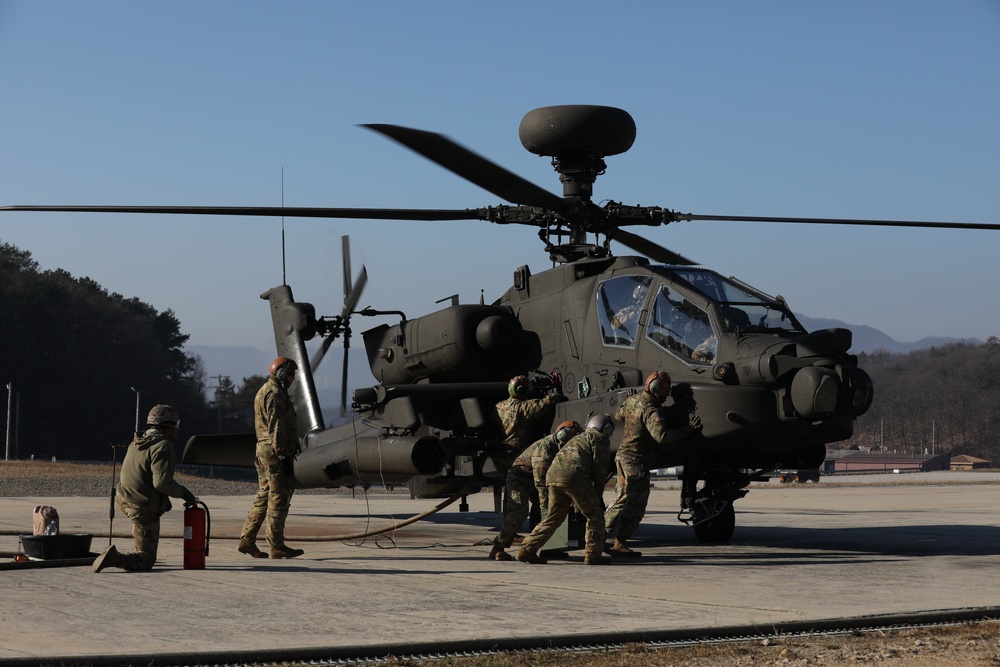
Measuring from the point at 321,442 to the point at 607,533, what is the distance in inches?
216

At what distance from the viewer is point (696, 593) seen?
879 cm

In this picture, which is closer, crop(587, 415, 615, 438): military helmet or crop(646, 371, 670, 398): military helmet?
crop(587, 415, 615, 438): military helmet

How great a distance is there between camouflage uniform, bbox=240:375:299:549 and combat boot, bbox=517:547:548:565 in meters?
2.31

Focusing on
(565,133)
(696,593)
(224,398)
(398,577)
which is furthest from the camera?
(224,398)

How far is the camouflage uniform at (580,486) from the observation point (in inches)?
430

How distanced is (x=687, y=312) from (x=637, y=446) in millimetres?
1484

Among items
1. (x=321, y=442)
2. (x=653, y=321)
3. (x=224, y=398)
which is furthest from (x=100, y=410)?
(x=653, y=321)

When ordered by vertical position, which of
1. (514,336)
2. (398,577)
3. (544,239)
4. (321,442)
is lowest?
A: (398,577)

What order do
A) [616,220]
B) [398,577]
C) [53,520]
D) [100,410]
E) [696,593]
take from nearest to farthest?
1. [696,593]
2. [398,577]
3. [53,520]
4. [616,220]
5. [100,410]

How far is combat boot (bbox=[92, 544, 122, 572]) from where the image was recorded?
9.83 metres

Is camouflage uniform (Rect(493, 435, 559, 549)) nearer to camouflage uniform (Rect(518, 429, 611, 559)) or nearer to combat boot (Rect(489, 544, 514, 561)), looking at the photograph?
Result: combat boot (Rect(489, 544, 514, 561))

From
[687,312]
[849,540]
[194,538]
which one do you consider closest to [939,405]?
[849,540]

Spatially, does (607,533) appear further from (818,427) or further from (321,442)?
(321,442)

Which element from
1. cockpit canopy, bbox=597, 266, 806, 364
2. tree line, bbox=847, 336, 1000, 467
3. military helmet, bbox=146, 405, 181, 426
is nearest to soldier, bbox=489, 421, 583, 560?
cockpit canopy, bbox=597, 266, 806, 364
